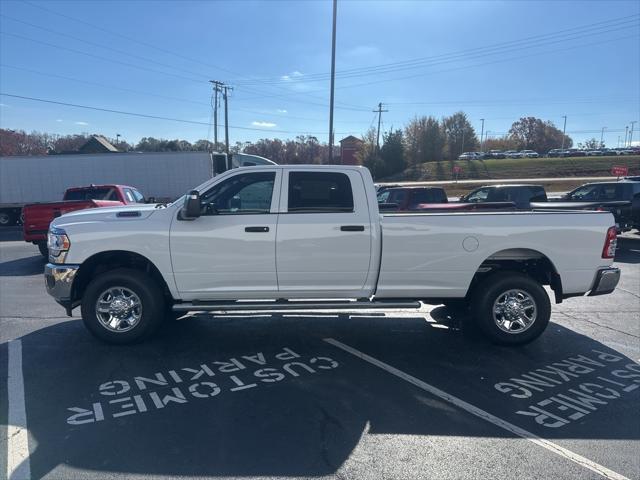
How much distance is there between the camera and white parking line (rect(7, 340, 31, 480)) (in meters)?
3.06

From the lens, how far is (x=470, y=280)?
17.5 ft

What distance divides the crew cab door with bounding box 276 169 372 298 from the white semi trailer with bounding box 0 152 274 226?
18.0 meters

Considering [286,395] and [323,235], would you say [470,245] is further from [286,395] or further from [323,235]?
[286,395]

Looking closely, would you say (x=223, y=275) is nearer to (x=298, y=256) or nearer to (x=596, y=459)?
(x=298, y=256)

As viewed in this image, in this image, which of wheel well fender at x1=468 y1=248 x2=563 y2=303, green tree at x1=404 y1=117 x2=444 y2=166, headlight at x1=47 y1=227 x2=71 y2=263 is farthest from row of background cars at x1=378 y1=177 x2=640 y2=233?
green tree at x1=404 y1=117 x2=444 y2=166

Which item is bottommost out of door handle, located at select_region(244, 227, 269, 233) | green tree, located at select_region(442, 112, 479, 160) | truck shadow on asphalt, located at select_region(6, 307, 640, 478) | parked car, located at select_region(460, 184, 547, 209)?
truck shadow on asphalt, located at select_region(6, 307, 640, 478)

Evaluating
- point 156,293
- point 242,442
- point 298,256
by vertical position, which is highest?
point 298,256

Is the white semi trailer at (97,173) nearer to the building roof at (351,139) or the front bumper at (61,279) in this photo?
the front bumper at (61,279)

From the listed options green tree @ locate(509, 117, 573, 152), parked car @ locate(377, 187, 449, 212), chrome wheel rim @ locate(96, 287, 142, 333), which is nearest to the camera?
chrome wheel rim @ locate(96, 287, 142, 333)

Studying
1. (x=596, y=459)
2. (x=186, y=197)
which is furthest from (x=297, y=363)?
(x=596, y=459)

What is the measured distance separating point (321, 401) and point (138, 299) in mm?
2568

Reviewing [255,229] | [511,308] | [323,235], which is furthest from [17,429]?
[511,308]

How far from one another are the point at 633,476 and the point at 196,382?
362 cm

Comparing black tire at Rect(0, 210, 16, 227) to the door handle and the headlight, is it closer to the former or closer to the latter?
the headlight
